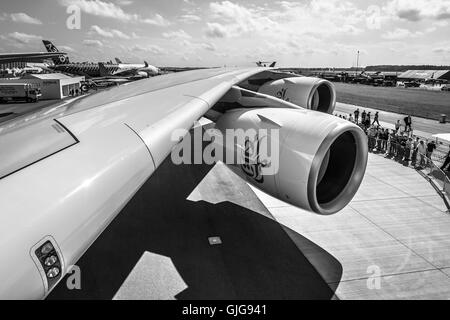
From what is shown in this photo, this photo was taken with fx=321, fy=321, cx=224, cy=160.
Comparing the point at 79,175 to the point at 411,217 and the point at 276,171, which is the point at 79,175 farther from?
the point at 411,217

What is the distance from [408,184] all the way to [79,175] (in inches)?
435

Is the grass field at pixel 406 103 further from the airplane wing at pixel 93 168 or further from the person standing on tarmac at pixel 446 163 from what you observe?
the airplane wing at pixel 93 168

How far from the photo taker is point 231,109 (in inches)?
284

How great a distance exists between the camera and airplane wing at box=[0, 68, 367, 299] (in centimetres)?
200

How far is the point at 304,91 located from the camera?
33.7 feet

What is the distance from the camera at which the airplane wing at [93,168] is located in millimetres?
2002

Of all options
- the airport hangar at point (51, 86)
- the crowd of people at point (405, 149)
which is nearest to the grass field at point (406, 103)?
the crowd of people at point (405, 149)

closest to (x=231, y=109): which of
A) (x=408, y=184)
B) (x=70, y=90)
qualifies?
(x=408, y=184)

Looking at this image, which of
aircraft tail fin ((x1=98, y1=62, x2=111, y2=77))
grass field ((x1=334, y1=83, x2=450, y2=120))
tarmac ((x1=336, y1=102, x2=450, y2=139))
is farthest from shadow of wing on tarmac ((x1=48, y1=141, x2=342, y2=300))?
aircraft tail fin ((x1=98, y1=62, x2=111, y2=77))

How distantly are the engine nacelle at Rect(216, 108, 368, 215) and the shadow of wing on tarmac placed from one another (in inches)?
54.2

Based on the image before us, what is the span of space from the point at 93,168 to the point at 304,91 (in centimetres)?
867

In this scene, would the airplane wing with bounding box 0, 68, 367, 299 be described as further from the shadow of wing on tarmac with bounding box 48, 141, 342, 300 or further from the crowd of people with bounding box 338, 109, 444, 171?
the crowd of people with bounding box 338, 109, 444, 171

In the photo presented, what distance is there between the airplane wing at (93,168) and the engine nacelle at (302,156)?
19mm

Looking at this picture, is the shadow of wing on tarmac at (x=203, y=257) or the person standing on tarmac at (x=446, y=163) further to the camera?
the person standing on tarmac at (x=446, y=163)
